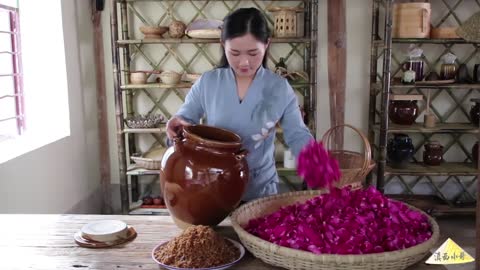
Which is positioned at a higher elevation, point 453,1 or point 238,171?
point 453,1

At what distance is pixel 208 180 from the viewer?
1.05 m

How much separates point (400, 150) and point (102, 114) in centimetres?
203

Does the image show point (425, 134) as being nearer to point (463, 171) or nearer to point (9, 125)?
point (463, 171)

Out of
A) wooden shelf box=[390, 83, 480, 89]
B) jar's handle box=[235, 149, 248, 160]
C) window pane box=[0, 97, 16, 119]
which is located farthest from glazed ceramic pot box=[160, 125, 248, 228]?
wooden shelf box=[390, 83, 480, 89]

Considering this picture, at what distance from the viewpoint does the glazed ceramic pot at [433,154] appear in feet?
9.96

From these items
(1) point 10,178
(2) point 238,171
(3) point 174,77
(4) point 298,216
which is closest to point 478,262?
(4) point 298,216

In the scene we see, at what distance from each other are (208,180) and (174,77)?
1.96m

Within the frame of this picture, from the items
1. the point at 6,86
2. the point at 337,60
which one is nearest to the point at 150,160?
the point at 6,86

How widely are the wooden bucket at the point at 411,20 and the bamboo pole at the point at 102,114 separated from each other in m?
1.93

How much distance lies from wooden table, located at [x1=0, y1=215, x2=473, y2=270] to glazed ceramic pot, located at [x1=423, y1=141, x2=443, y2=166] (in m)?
2.24

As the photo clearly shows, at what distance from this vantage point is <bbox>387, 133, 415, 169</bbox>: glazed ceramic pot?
9.82 ft

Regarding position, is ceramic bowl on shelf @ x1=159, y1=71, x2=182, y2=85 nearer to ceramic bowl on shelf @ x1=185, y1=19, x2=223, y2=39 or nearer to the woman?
ceramic bowl on shelf @ x1=185, y1=19, x2=223, y2=39

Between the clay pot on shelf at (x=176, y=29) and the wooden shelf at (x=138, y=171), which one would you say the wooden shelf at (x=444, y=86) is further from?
the wooden shelf at (x=138, y=171)

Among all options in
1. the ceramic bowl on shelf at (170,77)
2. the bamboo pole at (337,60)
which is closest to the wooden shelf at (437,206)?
the bamboo pole at (337,60)
